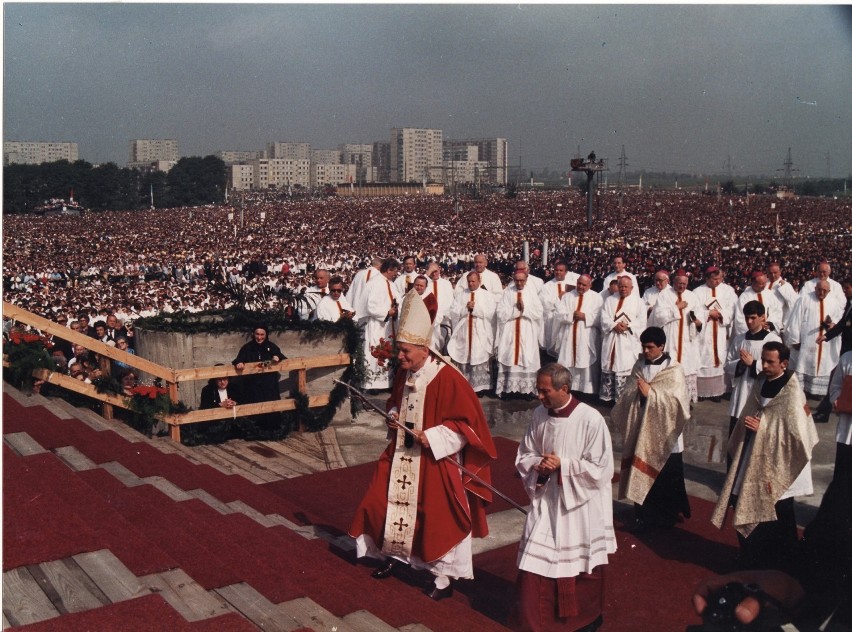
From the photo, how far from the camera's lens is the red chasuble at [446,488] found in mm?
5512

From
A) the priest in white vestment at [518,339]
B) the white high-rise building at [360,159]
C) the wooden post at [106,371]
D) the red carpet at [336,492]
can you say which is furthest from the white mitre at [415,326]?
the white high-rise building at [360,159]

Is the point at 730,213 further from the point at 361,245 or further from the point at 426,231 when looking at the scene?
the point at 361,245

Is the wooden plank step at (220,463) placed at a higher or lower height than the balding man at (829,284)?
lower

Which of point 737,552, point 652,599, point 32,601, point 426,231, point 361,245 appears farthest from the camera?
point 426,231

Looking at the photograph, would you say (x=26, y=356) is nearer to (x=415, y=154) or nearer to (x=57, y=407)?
(x=57, y=407)

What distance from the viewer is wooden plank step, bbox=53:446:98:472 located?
6.81 m

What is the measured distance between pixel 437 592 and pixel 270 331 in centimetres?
510

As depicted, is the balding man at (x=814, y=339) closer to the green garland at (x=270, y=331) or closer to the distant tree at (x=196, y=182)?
the green garland at (x=270, y=331)

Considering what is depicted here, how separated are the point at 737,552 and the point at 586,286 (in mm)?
5669

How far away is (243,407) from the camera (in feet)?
30.0

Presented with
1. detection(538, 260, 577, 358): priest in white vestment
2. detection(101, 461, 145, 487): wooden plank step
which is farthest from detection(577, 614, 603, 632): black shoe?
detection(538, 260, 577, 358): priest in white vestment

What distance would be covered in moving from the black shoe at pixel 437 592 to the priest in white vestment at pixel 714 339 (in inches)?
278

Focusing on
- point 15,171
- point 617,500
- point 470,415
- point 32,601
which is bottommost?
point 617,500

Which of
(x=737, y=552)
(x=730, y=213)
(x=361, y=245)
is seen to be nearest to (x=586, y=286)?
(x=737, y=552)
